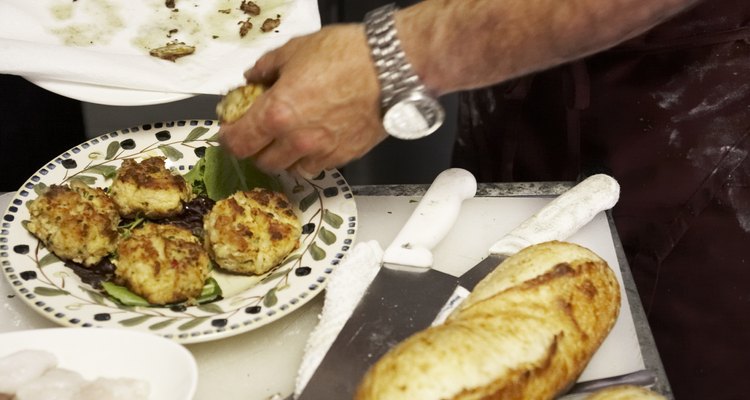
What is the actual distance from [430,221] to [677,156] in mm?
598

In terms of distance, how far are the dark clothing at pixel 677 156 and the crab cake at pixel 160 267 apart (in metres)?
0.87

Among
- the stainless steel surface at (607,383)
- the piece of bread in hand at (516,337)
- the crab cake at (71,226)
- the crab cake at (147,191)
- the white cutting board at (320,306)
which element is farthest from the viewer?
the crab cake at (147,191)

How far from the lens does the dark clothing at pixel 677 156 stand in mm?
1570

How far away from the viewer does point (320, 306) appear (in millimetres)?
1365

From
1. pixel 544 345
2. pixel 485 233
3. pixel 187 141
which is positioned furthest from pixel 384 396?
pixel 187 141

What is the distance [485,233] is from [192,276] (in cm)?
58

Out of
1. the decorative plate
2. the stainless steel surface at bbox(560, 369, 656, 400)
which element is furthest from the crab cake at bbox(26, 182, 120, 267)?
the stainless steel surface at bbox(560, 369, 656, 400)

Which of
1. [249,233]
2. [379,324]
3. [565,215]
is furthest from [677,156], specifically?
[249,233]

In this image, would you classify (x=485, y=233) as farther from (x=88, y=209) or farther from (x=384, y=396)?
(x=88, y=209)

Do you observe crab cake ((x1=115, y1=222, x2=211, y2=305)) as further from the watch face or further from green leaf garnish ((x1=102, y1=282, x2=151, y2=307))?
the watch face

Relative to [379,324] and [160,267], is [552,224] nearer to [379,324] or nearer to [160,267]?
[379,324]

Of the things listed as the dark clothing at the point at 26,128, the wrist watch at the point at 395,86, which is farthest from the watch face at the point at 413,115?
the dark clothing at the point at 26,128

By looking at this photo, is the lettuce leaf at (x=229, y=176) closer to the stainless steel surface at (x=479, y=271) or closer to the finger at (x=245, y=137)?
the finger at (x=245, y=137)

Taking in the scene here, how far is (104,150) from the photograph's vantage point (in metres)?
1.61
